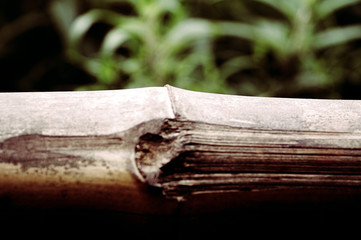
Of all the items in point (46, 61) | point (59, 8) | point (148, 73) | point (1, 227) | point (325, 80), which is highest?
point (59, 8)

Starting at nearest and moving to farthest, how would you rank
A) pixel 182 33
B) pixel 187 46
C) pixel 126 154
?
pixel 126 154
pixel 182 33
pixel 187 46

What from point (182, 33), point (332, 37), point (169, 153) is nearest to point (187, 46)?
point (182, 33)

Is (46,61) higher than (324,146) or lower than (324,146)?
higher

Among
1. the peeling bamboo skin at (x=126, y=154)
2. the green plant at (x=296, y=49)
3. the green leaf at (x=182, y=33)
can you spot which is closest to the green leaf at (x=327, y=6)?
the green plant at (x=296, y=49)

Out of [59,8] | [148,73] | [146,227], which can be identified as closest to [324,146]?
[146,227]

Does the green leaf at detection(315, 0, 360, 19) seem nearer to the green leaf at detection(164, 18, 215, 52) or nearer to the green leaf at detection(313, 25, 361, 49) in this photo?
the green leaf at detection(313, 25, 361, 49)

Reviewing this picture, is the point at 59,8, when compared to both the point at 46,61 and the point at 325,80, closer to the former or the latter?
the point at 46,61

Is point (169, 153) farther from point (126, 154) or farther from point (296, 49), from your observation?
point (296, 49)
